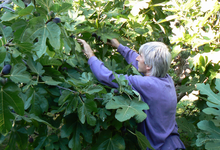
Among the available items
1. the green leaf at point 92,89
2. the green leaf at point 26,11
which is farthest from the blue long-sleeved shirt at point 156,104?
the green leaf at point 26,11

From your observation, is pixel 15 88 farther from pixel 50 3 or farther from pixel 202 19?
pixel 202 19

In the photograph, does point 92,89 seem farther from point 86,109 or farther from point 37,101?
point 37,101

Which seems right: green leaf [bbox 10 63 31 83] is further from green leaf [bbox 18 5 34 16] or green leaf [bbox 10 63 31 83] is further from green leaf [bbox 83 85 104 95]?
green leaf [bbox 83 85 104 95]

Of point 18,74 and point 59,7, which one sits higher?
point 59,7

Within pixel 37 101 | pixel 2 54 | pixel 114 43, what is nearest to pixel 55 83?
pixel 37 101

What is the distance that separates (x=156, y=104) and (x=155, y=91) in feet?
0.38

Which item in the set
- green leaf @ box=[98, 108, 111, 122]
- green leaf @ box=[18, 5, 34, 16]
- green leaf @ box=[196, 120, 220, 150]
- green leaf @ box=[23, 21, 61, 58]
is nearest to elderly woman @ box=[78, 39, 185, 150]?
green leaf @ box=[98, 108, 111, 122]

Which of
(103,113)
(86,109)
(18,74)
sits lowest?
(103,113)

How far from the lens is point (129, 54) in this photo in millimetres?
2271

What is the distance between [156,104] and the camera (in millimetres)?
1648

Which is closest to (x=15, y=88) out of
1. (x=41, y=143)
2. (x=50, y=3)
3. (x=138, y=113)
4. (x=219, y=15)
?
(x=50, y=3)

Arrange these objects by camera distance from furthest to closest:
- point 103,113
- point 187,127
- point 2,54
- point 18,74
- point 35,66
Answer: point 187,127 → point 103,113 → point 35,66 → point 18,74 → point 2,54

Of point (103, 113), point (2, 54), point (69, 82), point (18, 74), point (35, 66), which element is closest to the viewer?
point (2, 54)

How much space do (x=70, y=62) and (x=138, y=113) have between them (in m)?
0.84
